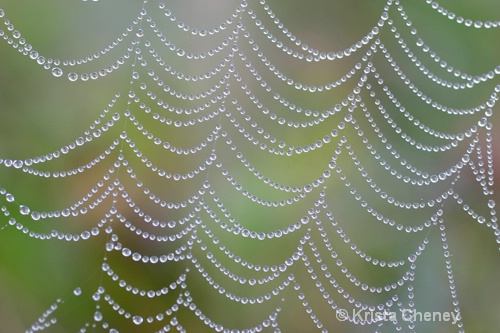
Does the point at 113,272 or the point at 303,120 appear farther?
the point at 303,120

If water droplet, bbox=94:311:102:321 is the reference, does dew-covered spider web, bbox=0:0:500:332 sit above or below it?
above

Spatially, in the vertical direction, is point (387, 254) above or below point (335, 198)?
below

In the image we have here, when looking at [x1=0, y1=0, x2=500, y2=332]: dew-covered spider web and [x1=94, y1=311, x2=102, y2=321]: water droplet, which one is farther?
[x1=0, y1=0, x2=500, y2=332]: dew-covered spider web

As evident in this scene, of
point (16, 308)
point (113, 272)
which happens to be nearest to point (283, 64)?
point (113, 272)

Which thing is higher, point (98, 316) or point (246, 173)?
point (246, 173)

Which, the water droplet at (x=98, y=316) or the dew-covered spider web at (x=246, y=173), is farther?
the dew-covered spider web at (x=246, y=173)

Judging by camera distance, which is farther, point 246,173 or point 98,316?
point 246,173

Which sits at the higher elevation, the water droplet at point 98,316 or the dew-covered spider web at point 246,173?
the dew-covered spider web at point 246,173

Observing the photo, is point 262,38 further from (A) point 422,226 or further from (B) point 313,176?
(A) point 422,226
